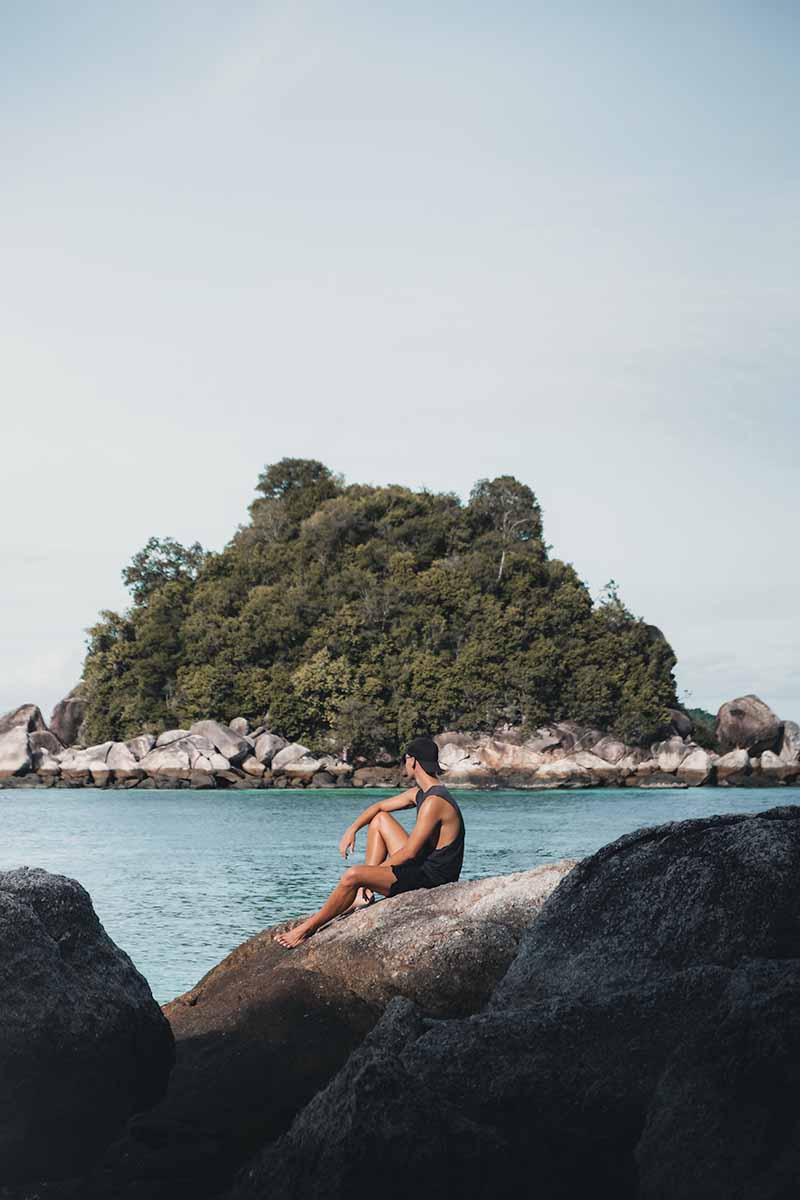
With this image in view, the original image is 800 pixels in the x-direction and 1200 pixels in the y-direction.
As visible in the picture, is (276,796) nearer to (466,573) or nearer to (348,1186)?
(466,573)

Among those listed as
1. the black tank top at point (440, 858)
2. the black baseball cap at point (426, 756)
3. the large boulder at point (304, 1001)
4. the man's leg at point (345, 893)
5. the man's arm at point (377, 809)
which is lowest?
the large boulder at point (304, 1001)

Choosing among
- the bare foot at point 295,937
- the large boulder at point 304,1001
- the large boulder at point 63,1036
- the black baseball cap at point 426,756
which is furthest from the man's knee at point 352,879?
the large boulder at point 63,1036

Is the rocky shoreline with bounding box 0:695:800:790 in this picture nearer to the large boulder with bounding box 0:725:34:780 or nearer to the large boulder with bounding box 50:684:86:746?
the large boulder with bounding box 0:725:34:780

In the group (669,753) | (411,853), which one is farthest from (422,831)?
(669,753)

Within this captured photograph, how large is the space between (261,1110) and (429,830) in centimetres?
255

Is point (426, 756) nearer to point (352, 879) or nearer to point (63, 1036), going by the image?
point (352, 879)

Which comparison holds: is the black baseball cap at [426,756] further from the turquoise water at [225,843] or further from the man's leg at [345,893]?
the turquoise water at [225,843]

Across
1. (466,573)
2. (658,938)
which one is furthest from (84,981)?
(466,573)

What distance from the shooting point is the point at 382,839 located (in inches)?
332

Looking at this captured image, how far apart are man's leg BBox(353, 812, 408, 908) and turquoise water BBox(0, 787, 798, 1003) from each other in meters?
4.03

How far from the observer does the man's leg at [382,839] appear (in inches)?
327

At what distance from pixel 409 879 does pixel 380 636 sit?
63763 mm

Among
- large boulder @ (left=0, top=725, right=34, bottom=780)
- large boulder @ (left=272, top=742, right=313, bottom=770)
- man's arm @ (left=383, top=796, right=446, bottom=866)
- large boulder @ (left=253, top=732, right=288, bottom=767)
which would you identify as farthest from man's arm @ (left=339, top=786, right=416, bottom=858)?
large boulder @ (left=0, top=725, right=34, bottom=780)

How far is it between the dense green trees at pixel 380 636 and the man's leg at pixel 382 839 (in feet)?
186
